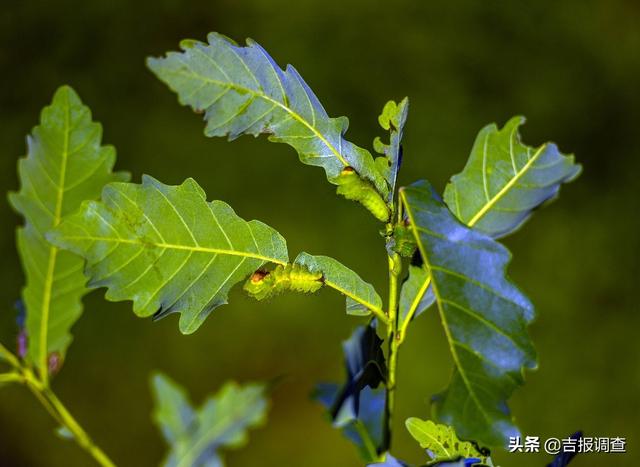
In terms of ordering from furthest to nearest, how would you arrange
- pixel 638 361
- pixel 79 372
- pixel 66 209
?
pixel 638 361, pixel 79 372, pixel 66 209

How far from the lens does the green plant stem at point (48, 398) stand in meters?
0.34

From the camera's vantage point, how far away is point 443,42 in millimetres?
1677

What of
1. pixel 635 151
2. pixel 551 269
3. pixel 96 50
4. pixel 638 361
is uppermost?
pixel 96 50

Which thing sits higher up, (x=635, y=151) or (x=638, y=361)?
(x=635, y=151)

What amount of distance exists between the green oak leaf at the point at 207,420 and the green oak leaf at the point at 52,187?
16cm

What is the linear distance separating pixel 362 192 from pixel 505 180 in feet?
0.30

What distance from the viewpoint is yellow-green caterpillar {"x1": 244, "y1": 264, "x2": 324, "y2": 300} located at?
33 cm

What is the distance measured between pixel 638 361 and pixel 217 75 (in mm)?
1601

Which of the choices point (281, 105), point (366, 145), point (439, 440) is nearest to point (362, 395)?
point (439, 440)

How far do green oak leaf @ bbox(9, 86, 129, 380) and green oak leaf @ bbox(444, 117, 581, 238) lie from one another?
0.20m

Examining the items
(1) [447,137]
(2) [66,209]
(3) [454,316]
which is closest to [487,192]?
(3) [454,316]

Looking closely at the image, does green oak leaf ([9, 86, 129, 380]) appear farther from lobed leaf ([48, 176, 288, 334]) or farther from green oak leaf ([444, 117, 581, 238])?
green oak leaf ([444, 117, 581, 238])

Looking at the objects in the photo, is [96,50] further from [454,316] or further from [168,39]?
[454,316]

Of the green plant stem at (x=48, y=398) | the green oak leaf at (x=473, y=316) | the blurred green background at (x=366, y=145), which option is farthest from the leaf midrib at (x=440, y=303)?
the blurred green background at (x=366, y=145)
